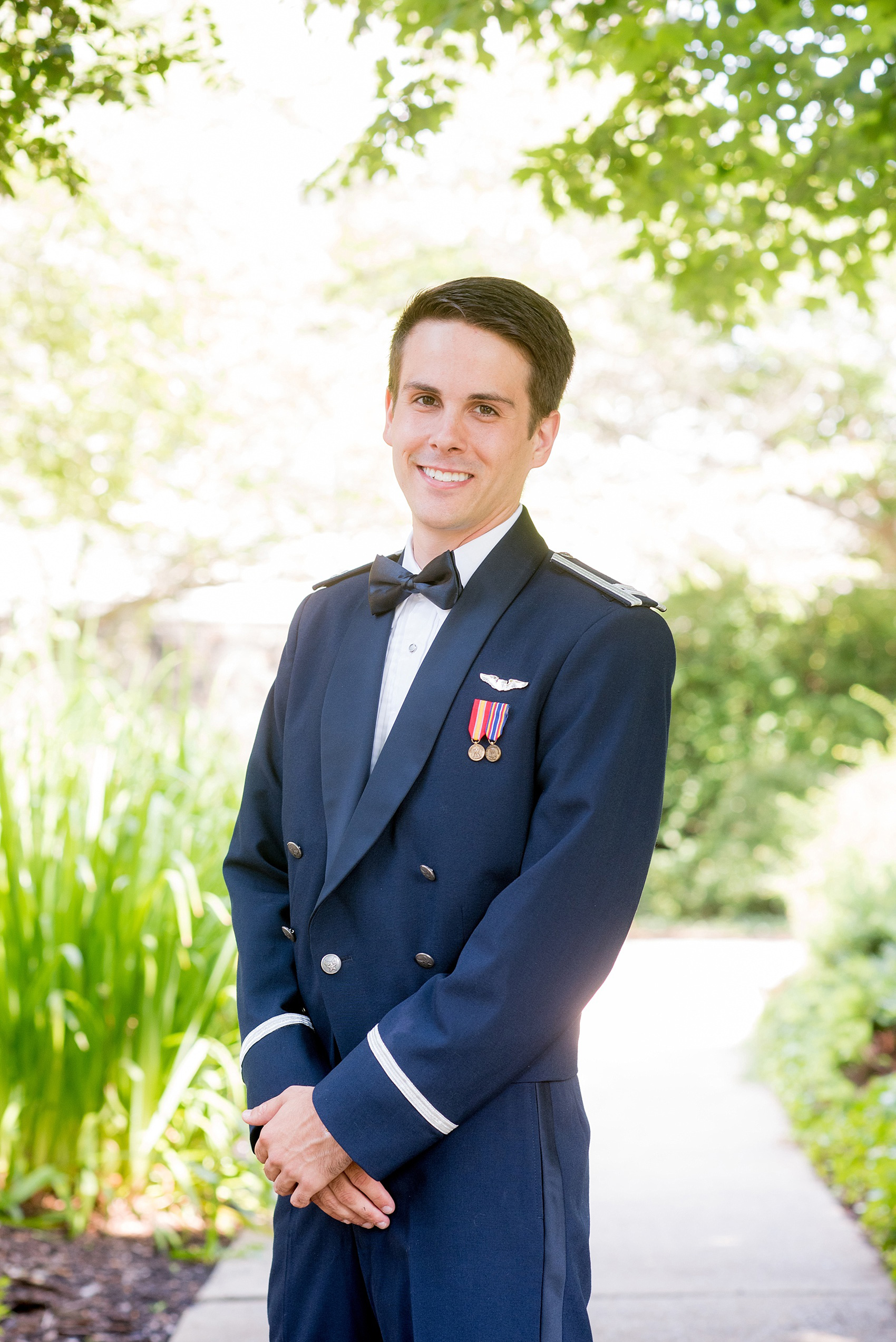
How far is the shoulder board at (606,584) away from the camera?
164 cm

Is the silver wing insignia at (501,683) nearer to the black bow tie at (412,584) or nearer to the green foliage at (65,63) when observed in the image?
the black bow tie at (412,584)

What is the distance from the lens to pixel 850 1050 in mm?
4473

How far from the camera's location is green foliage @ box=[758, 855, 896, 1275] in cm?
368

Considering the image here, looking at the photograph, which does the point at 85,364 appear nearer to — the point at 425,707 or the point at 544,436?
the point at 544,436

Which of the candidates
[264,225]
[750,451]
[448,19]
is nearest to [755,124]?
[448,19]

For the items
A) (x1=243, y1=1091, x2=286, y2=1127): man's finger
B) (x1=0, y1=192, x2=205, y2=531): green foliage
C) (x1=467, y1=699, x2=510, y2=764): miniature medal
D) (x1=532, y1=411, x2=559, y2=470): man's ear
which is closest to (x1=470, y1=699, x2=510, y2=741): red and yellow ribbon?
(x1=467, y1=699, x2=510, y2=764): miniature medal

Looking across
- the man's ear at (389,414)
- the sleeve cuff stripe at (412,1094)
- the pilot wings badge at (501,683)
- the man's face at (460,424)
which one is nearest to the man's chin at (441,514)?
the man's face at (460,424)

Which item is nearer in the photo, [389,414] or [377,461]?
[389,414]

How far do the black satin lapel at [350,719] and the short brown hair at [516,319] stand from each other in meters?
0.40

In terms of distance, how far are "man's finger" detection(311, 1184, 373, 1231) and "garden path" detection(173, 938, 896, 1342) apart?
1313mm

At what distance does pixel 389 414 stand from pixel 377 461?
8287 mm

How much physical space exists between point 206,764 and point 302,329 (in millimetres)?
6370

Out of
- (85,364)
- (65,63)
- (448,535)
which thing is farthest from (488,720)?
(85,364)

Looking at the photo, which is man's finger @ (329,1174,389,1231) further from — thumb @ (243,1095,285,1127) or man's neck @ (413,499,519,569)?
man's neck @ (413,499,519,569)
